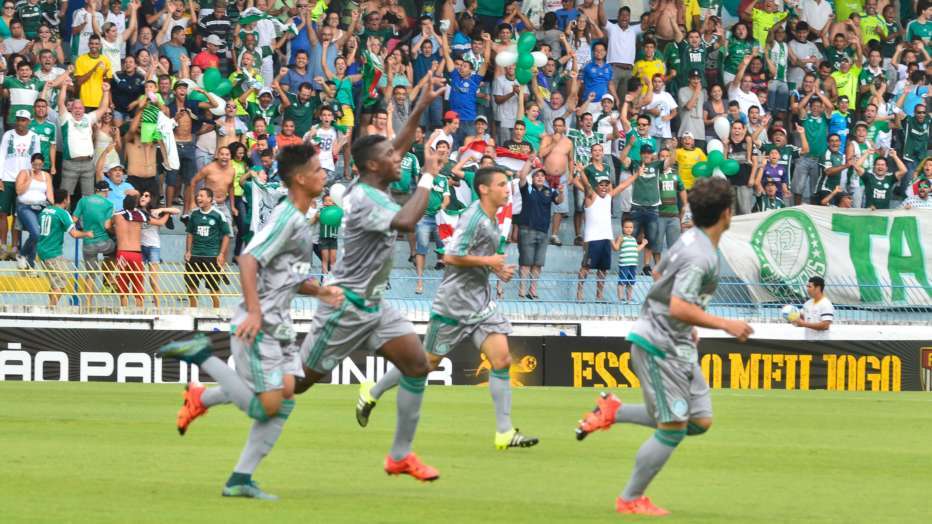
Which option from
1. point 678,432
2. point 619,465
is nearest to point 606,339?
point 619,465

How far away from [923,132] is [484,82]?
818 cm

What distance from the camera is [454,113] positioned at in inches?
902

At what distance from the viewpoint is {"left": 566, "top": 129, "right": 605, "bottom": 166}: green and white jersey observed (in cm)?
2505

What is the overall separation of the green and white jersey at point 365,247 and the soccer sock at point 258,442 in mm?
1393

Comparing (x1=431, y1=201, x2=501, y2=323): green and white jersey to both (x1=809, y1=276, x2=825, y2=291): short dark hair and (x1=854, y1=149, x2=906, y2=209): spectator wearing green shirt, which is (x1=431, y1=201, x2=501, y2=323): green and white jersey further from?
(x1=854, y1=149, x2=906, y2=209): spectator wearing green shirt

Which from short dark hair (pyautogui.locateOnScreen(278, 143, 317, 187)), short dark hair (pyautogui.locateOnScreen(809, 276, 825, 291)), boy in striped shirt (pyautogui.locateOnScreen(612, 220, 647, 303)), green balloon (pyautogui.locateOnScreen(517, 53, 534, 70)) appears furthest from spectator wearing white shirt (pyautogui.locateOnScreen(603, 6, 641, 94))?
short dark hair (pyautogui.locateOnScreen(278, 143, 317, 187))

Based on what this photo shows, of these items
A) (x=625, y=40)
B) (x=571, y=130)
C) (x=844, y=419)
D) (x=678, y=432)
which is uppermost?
(x=625, y=40)

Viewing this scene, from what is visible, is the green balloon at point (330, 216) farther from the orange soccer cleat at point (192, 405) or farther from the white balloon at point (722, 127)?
the orange soccer cleat at point (192, 405)

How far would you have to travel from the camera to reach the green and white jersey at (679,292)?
318 inches

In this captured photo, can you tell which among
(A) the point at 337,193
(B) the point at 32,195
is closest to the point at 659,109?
(A) the point at 337,193

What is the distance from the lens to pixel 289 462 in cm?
1081

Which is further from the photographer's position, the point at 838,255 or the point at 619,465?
the point at 838,255

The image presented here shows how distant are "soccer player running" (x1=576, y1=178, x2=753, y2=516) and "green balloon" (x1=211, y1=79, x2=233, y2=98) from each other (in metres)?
16.2

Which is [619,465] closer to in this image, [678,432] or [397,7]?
[678,432]
